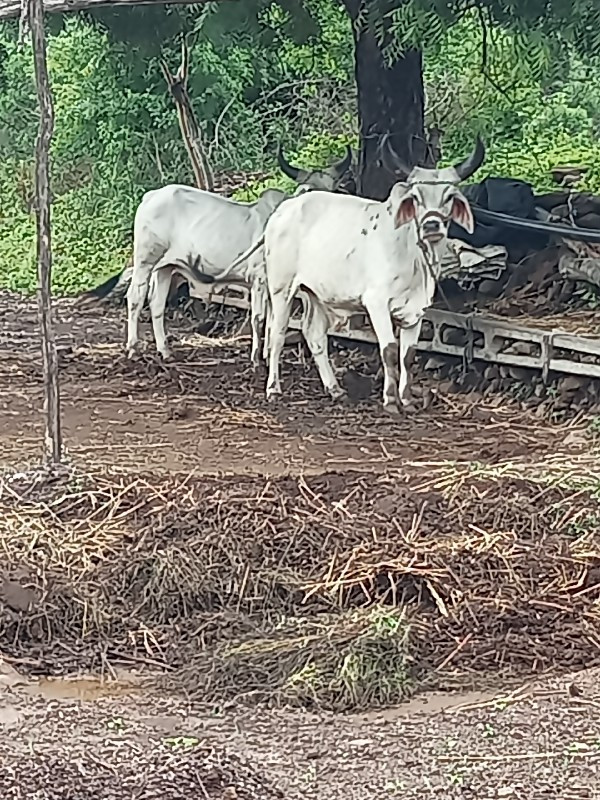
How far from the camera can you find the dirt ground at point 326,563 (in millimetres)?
4246

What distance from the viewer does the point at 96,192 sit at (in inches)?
840

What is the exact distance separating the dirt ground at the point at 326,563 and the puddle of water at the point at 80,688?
0.01m

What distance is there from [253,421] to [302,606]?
3.83m

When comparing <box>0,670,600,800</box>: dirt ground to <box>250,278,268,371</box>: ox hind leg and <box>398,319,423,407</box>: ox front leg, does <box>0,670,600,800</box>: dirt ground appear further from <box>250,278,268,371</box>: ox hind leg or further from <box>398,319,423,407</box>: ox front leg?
<box>250,278,268,371</box>: ox hind leg

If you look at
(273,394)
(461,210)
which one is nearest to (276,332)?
(273,394)

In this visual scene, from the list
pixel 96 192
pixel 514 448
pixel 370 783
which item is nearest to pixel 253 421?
pixel 514 448

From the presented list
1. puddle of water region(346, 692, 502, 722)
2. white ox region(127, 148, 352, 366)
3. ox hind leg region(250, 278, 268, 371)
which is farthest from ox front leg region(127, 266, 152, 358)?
puddle of water region(346, 692, 502, 722)

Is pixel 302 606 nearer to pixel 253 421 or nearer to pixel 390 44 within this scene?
pixel 253 421

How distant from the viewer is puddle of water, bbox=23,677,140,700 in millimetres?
5297

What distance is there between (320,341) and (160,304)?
2161 millimetres

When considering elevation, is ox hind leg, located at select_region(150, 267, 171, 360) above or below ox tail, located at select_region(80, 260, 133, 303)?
above

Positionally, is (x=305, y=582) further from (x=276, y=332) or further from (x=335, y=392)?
(x=276, y=332)

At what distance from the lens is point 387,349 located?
9797 mm

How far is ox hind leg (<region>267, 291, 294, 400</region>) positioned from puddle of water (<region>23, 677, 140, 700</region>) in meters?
5.15
